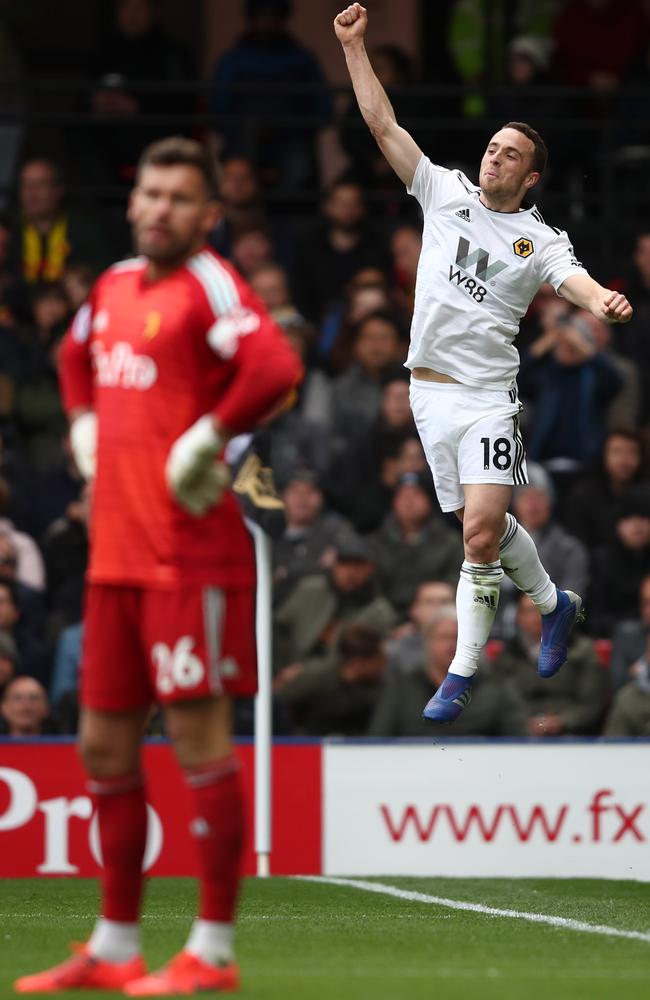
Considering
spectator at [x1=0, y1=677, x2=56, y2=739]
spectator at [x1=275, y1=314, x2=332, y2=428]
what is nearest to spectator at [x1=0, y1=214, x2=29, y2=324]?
spectator at [x1=275, y1=314, x2=332, y2=428]

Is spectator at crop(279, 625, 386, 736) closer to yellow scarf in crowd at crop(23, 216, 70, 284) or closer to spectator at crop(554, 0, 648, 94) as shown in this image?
yellow scarf in crowd at crop(23, 216, 70, 284)

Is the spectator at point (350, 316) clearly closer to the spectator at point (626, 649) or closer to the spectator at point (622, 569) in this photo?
the spectator at point (622, 569)

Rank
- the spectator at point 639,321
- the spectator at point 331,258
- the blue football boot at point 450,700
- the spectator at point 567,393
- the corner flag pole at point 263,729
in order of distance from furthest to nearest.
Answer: the spectator at point 331,258 < the spectator at point 639,321 < the spectator at point 567,393 < the corner flag pole at point 263,729 < the blue football boot at point 450,700

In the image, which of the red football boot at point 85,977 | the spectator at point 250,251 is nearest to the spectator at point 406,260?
the spectator at point 250,251

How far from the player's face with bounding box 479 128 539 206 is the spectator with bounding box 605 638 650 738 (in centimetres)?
430

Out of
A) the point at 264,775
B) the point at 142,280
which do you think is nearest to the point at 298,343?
the point at 264,775

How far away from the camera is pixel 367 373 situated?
14.5 meters

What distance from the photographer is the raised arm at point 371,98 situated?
29.6 feet

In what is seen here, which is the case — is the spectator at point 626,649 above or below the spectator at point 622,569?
below

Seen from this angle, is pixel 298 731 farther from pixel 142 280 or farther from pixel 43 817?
pixel 142 280

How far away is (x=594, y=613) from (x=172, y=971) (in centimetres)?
820

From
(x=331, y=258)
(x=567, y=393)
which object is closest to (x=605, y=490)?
(x=567, y=393)

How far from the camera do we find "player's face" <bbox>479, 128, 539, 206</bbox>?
895 cm

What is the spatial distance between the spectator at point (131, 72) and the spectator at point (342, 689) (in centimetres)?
532
